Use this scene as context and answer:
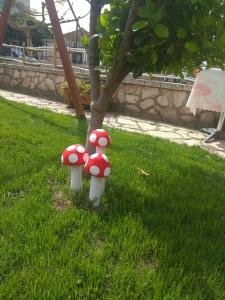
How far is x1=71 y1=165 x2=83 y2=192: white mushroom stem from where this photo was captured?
2.73 meters

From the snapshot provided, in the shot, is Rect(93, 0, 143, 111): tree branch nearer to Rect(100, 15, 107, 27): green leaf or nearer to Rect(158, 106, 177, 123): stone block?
Rect(100, 15, 107, 27): green leaf

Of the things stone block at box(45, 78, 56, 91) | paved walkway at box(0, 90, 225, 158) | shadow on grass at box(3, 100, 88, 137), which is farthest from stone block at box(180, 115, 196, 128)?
stone block at box(45, 78, 56, 91)

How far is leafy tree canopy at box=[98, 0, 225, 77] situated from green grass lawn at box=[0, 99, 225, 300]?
1158 millimetres

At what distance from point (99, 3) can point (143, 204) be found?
1873 mm

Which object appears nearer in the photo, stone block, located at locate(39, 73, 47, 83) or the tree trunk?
the tree trunk

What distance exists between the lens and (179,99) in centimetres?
768

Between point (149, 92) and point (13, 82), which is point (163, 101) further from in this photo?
point (13, 82)

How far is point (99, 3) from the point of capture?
10.0 feet

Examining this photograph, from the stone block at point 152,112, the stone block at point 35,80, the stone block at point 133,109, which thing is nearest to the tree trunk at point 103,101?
the stone block at point 152,112

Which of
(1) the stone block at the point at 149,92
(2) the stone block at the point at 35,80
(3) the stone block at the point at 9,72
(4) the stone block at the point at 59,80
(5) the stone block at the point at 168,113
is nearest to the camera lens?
(5) the stone block at the point at 168,113

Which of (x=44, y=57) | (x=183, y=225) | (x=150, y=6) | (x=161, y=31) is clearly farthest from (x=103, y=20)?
(x=44, y=57)

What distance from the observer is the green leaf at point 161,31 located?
216 cm

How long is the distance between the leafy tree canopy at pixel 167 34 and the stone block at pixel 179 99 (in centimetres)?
494

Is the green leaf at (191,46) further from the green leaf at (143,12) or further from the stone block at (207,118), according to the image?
the stone block at (207,118)
